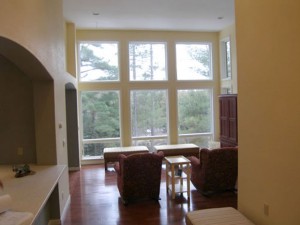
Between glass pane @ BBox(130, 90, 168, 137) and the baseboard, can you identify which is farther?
glass pane @ BBox(130, 90, 168, 137)

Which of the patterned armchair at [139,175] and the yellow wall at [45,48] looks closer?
the yellow wall at [45,48]

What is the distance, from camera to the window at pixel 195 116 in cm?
881

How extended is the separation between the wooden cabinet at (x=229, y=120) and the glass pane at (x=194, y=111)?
1.75 metres

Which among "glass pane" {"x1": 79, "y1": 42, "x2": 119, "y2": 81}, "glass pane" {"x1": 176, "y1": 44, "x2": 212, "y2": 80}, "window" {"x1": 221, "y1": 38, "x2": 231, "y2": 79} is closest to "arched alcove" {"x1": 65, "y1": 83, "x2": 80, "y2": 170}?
"glass pane" {"x1": 79, "y1": 42, "x2": 119, "y2": 81}

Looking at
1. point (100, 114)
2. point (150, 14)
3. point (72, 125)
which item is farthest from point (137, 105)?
point (150, 14)

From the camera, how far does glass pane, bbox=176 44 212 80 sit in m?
8.71

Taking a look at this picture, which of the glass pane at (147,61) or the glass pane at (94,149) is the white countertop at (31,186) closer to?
the glass pane at (94,149)

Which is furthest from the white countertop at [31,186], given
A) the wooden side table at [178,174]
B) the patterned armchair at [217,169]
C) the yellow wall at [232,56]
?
the yellow wall at [232,56]

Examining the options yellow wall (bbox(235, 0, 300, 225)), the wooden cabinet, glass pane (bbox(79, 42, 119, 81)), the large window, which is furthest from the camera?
the large window

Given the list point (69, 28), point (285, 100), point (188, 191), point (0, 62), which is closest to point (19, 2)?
point (0, 62)

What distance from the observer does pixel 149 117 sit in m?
Result: 8.65

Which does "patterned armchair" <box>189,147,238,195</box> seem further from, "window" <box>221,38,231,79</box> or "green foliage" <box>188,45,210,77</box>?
"green foliage" <box>188,45,210,77</box>

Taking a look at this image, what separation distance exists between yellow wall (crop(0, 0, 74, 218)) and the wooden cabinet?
13.2 feet

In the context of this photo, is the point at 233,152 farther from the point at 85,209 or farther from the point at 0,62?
the point at 0,62
